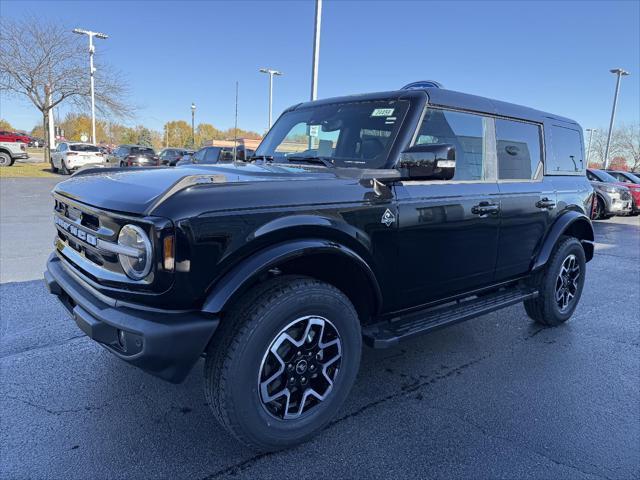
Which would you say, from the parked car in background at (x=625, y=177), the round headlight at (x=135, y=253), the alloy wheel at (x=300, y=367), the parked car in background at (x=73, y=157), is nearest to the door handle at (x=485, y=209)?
the alloy wheel at (x=300, y=367)

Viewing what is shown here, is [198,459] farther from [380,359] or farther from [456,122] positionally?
[456,122]

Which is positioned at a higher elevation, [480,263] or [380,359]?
[480,263]

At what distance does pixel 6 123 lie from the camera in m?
88.7

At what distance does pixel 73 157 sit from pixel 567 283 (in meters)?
23.5

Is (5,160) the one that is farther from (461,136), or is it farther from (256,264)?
(256,264)

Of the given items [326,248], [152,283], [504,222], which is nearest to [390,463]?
[326,248]

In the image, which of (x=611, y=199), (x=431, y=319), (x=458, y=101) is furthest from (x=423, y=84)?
(x=611, y=199)

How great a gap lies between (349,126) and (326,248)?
131 cm

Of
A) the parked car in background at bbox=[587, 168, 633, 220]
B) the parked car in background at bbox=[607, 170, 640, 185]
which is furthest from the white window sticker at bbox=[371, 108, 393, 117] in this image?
the parked car in background at bbox=[607, 170, 640, 185]

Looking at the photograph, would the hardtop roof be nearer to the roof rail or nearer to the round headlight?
the roof rail

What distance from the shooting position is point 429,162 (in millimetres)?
2801

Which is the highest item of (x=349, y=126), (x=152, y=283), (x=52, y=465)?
(x=349, y=126)

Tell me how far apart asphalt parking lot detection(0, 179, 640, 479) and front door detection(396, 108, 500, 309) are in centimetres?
70

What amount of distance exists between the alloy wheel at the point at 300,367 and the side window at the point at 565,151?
118 inches
